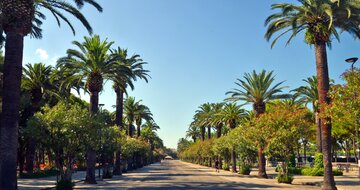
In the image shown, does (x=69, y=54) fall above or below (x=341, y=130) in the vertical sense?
above

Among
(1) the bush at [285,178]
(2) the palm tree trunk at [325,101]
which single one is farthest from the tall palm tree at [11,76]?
(1) the bush at [285,178]

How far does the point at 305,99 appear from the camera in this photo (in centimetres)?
4862

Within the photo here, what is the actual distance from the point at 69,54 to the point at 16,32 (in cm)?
1375

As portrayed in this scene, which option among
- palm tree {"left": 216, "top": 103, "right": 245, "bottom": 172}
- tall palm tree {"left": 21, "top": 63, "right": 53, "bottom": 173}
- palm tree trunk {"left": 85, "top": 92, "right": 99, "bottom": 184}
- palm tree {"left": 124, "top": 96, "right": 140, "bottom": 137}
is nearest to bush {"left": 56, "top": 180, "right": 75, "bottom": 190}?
palm tree trunk {"left": 85, "top": 92, "right": 99, "bottom": 184}

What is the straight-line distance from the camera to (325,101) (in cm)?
2328

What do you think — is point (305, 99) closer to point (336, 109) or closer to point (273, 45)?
point (273, 45)

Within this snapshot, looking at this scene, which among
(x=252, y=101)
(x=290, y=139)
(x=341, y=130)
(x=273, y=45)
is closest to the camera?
(x=273, y=45)

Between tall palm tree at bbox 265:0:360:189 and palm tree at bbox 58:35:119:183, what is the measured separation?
14.1 meters

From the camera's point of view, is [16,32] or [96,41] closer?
[16,32]

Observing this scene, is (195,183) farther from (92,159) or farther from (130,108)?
(130,108)

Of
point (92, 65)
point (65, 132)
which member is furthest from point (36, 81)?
point (65, 132)

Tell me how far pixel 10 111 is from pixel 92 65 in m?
14.2

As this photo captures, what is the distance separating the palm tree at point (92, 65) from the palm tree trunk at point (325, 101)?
633 inches

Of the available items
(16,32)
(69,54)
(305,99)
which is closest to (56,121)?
(16,32)
